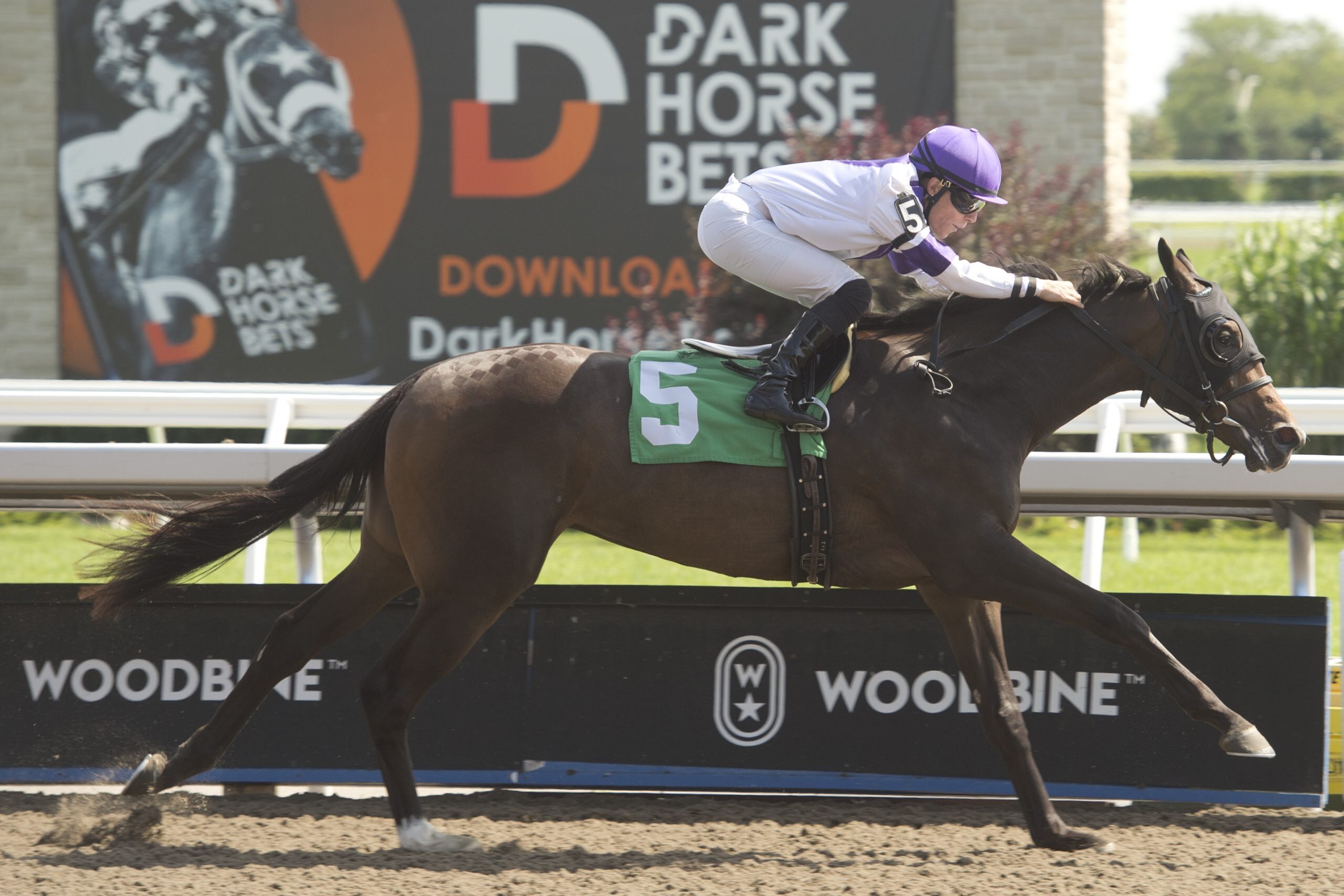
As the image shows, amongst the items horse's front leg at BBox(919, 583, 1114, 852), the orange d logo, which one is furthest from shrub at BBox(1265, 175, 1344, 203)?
horse's front leg at BBox(919, 583, 1114, 852)

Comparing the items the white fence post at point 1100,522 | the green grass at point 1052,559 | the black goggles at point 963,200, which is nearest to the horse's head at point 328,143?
the green grass at point 1052,559

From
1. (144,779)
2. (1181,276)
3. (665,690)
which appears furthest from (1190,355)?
(144,779)

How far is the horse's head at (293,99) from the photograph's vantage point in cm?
1209

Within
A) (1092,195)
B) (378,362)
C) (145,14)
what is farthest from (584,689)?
(145,14)

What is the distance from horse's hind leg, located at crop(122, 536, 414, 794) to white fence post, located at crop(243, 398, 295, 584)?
24.3 inches

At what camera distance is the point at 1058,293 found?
164 inches

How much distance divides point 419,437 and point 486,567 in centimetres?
42

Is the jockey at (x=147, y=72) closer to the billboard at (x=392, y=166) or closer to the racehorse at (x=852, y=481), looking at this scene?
the billboard at (x=392, y=166)

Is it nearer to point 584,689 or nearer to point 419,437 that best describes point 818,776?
point 584,689

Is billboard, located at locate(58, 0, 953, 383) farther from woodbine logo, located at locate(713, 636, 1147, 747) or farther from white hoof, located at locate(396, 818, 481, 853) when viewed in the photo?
white hoof, located at locate(396, 818, 481, 853)

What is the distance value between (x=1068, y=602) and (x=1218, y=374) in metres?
0.80

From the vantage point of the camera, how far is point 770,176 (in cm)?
425

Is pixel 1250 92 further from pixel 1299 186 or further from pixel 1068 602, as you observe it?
pixel 1068 602

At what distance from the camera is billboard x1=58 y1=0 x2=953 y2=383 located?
12008 millimetres
